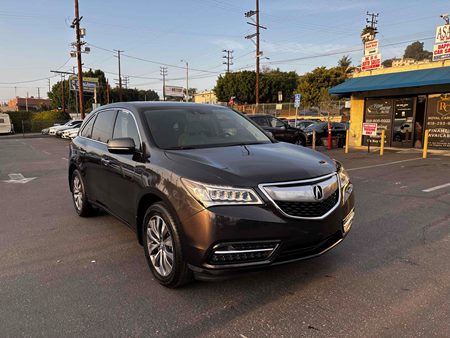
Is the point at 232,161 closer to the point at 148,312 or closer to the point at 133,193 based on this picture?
the point at 133,193

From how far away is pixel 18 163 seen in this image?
13758 millimetres

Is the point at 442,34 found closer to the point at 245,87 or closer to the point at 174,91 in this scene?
the point at 245,87

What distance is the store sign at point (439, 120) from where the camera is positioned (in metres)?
15.7

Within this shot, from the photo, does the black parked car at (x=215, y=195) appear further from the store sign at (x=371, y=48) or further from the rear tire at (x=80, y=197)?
the store sign at (x=371, y=48)

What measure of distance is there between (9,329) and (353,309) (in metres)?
2.76

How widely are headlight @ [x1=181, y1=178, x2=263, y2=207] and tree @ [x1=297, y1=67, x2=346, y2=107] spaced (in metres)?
53.1

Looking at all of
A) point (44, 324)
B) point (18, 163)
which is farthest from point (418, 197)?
point (18, 163)

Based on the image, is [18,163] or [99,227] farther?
[18,163]

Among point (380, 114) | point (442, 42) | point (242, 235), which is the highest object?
point (442, 42)

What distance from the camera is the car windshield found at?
13.2ft

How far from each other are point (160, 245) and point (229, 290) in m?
0.78

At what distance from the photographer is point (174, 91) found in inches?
3332

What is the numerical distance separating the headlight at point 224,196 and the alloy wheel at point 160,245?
1.91 feet

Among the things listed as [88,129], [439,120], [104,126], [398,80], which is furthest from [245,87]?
[104,126]
